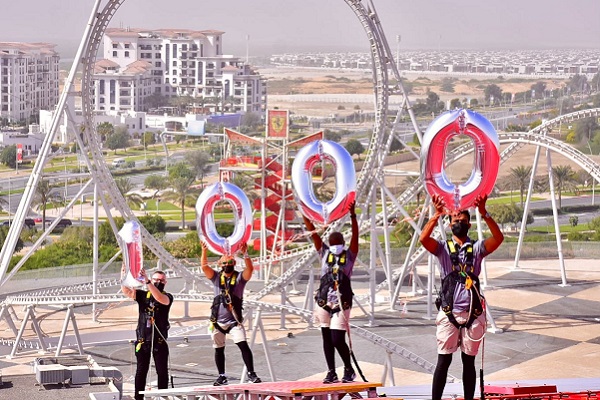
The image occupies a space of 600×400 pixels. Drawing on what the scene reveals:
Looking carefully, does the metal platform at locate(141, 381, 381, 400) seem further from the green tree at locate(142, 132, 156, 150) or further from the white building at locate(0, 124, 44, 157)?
the green tree at locate(142, 132, 156, 150)

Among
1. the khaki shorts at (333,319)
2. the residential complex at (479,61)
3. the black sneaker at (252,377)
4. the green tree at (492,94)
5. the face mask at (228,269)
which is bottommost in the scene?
the black sneaker at (252,377)

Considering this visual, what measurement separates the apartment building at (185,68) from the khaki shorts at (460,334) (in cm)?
12669

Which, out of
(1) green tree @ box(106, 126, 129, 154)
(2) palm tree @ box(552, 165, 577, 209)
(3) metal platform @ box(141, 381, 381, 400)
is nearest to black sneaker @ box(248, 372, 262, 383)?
(3) metal platform @ box(141, 381, 381, 400)

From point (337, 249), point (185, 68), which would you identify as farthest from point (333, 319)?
point (185, 68)

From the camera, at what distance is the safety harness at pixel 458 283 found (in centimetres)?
1209

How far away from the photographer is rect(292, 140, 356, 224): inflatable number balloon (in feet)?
46.5

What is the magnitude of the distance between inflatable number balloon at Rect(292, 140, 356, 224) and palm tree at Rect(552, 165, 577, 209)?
218ft

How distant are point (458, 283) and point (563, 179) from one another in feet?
241

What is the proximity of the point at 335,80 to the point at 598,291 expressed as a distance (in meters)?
126

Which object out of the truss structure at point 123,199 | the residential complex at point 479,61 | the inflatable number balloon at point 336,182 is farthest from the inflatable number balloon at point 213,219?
the residential complex at point 479,61

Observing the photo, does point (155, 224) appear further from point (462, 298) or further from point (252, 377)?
point (462, 298)

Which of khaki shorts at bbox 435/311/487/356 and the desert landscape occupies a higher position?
the desert landscape

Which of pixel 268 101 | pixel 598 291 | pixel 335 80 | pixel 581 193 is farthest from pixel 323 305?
pixel 335 80

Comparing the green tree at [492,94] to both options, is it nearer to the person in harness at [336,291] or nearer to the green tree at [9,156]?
the green tree at [9,156]
